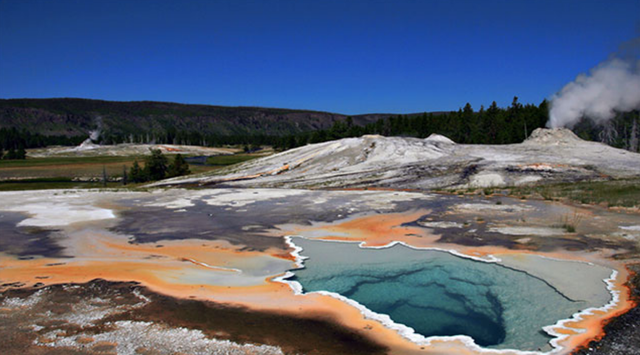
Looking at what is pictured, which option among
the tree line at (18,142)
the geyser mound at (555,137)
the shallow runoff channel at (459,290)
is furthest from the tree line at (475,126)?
the tree line at (18,142)

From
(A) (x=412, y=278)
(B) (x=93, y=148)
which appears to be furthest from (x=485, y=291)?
(B) (x=93, y=148)

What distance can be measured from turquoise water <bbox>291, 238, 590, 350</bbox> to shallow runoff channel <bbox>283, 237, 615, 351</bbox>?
0.02m

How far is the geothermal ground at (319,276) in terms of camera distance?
6.93m

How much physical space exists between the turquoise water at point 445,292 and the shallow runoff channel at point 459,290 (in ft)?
0.05

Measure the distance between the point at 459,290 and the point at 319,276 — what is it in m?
3.08

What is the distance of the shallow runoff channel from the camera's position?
24.8 feet

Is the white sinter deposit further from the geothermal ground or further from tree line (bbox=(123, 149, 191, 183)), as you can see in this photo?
tree line (bbox=(123, 149, 191, 183))

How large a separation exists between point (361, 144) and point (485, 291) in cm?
3049

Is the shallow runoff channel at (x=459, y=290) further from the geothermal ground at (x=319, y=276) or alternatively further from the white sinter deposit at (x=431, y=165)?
the white sinter deposit at (x=431, y=165)

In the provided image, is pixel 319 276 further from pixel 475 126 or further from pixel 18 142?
pixel 18 142

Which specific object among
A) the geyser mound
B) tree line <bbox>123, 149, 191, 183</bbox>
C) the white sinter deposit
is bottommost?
tree line <bbox>123, 149, 191, 183</bbox>

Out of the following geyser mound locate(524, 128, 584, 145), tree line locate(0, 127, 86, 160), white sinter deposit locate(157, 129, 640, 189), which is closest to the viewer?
white sinter deposit locate(157, 129, 640, 189)

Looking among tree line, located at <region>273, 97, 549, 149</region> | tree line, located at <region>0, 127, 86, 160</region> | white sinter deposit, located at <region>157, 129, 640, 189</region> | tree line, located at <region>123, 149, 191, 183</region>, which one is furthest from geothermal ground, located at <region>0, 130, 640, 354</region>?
tree line, located at <region>0, 127, 86, 160</region>

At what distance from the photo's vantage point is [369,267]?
11.1 meters
